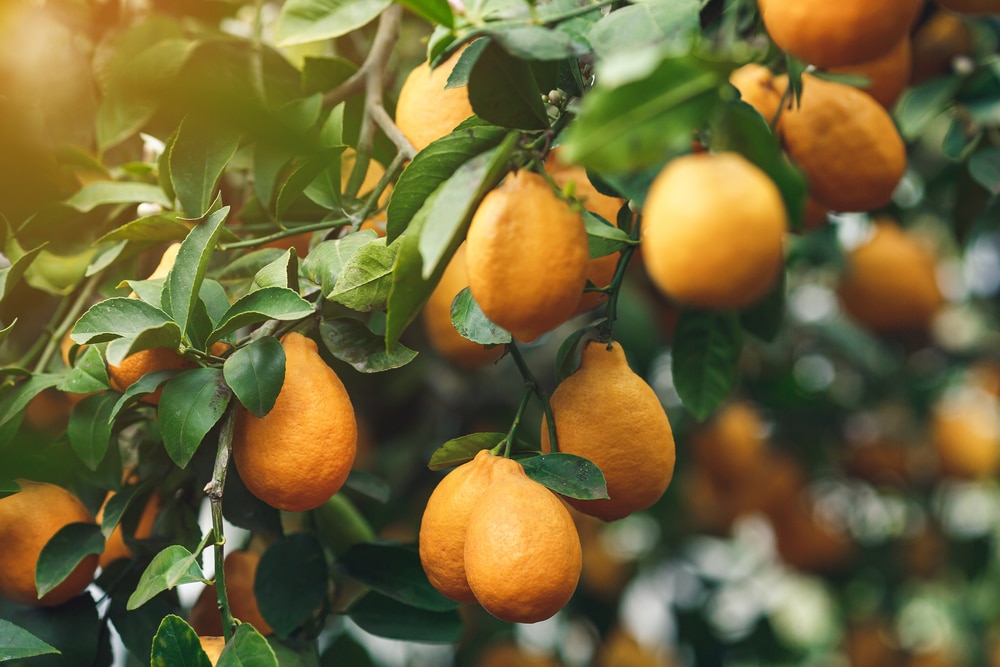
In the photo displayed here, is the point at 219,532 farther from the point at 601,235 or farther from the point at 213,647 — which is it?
the point at 601,235

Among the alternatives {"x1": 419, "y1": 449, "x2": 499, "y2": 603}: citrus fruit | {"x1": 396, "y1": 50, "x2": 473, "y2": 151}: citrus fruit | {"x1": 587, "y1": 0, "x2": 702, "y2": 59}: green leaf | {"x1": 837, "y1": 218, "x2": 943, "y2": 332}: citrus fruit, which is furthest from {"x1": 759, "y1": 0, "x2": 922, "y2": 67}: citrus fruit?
{"x1": 837, "y1": 218, "x2": 943, "y2": 332}: citrus fruit

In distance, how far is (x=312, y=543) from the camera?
954 mm

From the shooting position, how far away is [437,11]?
2.03 ft

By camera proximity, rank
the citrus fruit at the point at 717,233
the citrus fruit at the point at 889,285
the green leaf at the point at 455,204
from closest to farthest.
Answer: the citrus fruit at the point at 717,233
the green leaf at the point at 455,204
the citrus fruit at the point at 889,285

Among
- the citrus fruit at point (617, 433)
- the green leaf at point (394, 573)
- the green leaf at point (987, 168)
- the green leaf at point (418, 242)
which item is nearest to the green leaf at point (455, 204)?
the green leaf at point (418, 242)

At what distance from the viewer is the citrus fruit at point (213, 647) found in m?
0.71

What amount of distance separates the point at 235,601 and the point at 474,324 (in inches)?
18.4

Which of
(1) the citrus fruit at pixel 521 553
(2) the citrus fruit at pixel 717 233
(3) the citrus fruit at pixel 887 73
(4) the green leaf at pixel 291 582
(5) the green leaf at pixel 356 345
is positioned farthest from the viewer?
(3) the citrus fruit at pixel 887 73

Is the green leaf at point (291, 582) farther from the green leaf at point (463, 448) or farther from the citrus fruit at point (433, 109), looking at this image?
the citrus fruit at point (433, 109)

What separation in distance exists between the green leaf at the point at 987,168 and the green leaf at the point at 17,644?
1118 mm

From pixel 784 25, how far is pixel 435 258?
1.06 ft

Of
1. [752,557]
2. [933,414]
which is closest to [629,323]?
[933,414]

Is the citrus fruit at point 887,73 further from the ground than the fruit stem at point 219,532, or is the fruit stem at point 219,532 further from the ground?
the citrus fruit at point 887,73

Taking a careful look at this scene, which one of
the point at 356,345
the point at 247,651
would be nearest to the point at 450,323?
the point at 356,345
